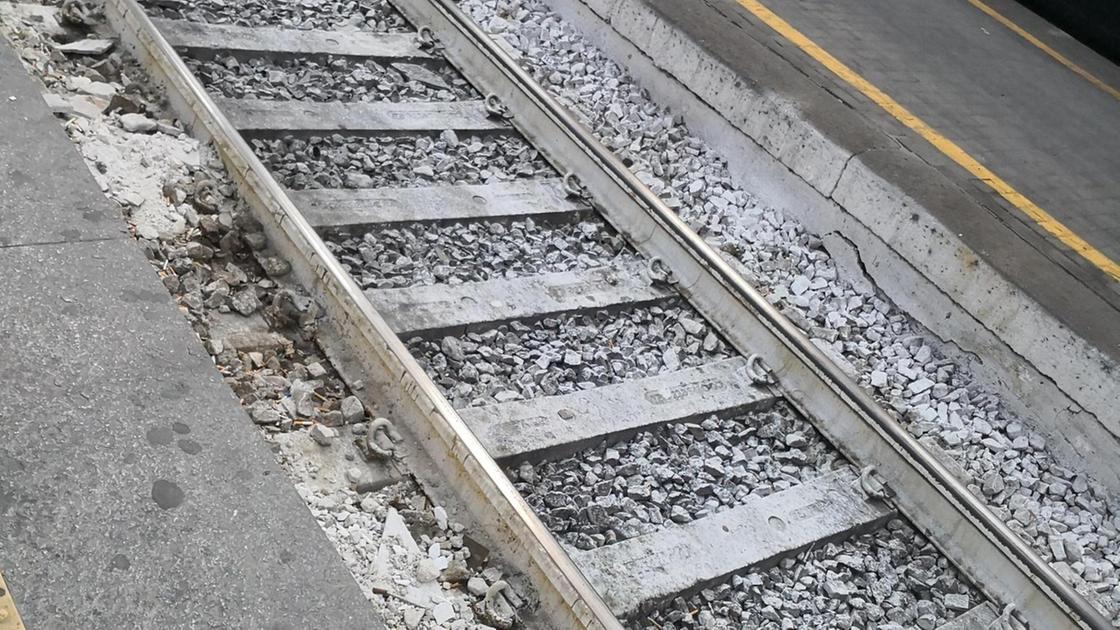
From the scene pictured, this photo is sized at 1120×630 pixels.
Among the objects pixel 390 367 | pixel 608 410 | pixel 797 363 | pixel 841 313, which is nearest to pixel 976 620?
pixel 797 363

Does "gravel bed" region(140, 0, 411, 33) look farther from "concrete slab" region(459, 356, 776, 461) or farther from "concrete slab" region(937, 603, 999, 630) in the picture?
"concrete slab" region(937, 603, 999, 630)

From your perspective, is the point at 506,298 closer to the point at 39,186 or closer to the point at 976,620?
the point at 39,186

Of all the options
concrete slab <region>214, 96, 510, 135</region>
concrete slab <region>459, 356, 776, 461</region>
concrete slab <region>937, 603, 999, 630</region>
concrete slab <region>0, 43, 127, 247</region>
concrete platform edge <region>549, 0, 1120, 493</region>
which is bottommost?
concrete slab <region>937, 603, 999, 630</region>

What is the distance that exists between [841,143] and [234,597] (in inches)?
172

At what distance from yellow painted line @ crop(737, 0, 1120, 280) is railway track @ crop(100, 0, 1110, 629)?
7.45 ft

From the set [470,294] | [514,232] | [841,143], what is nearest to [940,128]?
[841,143]

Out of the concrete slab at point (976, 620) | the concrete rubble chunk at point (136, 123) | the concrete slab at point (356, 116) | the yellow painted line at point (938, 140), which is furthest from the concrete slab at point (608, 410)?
the yellow painted line at point (938, 140)

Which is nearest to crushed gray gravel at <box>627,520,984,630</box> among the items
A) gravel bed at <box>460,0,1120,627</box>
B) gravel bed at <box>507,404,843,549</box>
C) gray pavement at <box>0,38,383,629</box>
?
gravel bed at <box>507,404,843,549</box>

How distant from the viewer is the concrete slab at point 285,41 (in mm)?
5453

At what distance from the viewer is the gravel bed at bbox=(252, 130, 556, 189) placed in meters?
5.00

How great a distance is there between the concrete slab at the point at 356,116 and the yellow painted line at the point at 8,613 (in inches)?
116

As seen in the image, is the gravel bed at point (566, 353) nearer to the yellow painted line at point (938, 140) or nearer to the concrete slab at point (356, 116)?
the concrete slab at point (356, 116)

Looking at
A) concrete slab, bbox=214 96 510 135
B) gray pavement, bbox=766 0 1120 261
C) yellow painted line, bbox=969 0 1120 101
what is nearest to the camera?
concrete slab, bbox=214 96 510 135

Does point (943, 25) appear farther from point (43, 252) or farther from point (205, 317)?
point (43, 252)
